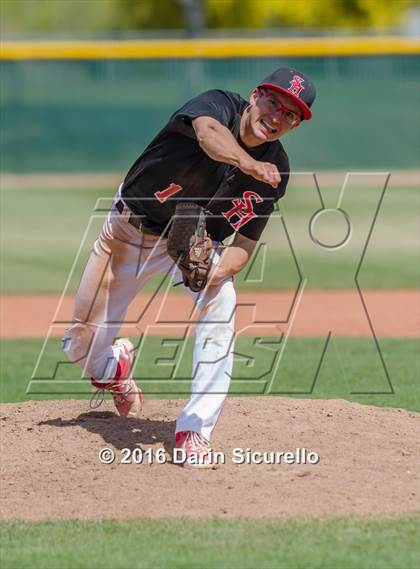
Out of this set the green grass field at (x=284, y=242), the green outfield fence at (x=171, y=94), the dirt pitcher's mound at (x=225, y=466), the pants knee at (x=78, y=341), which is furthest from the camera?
the green outfield fence at (x=171, y=94)

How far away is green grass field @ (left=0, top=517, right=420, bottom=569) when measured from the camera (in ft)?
14.6

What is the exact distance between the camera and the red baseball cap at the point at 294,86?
5.36 meters

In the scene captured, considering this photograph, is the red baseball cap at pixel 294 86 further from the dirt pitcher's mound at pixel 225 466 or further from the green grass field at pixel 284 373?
the green grass field at pixel 284 373

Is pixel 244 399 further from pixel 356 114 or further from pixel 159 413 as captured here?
pixel 356 114

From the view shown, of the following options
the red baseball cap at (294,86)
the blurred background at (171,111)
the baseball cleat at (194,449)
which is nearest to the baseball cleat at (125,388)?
the baseball cleat at (194,449)

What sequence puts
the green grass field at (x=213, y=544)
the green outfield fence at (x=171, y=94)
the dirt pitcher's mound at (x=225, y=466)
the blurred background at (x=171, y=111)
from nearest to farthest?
1. the green grass field at (x=213, y=544)
2. the dirt pitcher's mound at (x=225, y=466)
3. the blurred background at (x=171, y=111)
4. the green outfield fence at (x=171, y=94)

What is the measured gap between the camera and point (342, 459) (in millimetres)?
5773

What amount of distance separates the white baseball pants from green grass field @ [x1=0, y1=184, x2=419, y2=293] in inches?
188

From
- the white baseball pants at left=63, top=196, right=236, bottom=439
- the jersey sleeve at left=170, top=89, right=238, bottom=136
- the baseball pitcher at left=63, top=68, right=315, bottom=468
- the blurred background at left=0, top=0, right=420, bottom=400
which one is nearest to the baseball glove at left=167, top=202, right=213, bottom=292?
the baseball pitcher at left=63, top=68, right=315, bottom=468

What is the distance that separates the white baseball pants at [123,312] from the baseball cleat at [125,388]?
5cm

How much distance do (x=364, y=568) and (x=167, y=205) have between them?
2.35 meters

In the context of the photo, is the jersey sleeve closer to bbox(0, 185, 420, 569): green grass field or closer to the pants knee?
the pants knee

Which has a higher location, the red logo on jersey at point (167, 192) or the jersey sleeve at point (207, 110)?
the jersey sleeve at point (207, 110)

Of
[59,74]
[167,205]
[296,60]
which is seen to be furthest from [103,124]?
[167,205]
